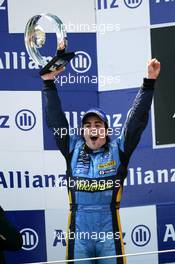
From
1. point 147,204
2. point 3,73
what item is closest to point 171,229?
point 147,204

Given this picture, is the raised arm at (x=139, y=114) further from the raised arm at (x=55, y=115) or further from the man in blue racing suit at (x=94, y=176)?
the raised arm at (x=55, y=115)

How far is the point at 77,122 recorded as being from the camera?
2342mm

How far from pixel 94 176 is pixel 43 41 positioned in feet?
1.94

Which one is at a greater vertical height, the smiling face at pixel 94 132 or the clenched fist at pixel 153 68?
the clenched fist at pixel 153 68

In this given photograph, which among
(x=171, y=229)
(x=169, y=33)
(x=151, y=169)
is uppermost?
(x=169, y=33)

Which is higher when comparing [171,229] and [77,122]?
[77,122]

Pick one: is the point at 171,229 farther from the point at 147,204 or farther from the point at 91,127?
the point at 91,127

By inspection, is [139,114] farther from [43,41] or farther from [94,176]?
[43,41]

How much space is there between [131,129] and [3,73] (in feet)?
1.95

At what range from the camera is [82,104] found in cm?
234

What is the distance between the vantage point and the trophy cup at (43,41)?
214 cm

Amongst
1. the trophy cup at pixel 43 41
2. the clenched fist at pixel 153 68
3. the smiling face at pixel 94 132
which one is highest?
the trophy cup at pixel 43 41

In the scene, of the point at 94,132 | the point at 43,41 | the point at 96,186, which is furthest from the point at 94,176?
the point at 43,41

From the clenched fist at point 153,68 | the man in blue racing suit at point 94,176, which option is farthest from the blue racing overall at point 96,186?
the clenched fist at point 153,68
